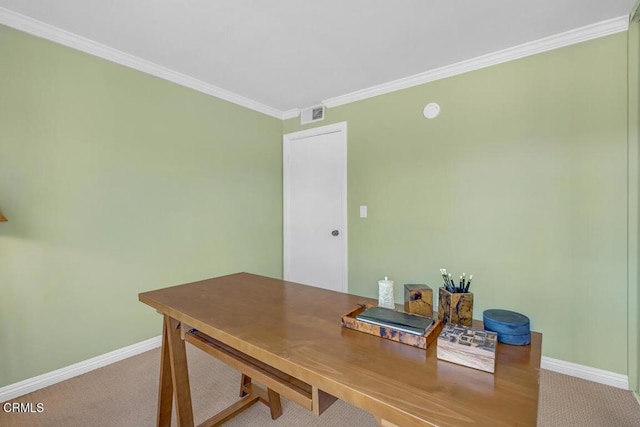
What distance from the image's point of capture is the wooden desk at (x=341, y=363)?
2.11 feet

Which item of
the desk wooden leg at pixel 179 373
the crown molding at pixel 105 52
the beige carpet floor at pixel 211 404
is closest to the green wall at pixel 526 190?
the beige carpet floor at pixel 211 404

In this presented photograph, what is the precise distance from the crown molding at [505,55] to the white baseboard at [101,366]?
2161 millimetres

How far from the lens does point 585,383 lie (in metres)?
1.94

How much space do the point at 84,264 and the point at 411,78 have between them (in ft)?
9.80

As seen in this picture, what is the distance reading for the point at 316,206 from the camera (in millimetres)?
3344

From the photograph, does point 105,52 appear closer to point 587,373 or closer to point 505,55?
point 505,55

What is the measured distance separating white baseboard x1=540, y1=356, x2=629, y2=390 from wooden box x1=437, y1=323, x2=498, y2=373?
152 centimetres

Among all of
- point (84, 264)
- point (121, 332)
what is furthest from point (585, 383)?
point (84, 264)

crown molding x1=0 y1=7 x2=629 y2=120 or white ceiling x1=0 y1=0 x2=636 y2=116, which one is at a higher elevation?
white ceiling x1=0 y1=0 x2=636 y2=116

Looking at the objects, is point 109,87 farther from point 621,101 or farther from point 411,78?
point 621,101

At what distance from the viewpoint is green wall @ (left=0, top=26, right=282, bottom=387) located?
1813 millimetres

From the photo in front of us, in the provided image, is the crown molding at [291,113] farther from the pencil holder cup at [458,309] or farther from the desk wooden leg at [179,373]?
the pencil holder cup at [458,309]

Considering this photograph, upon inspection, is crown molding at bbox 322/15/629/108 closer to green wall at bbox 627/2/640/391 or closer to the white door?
green wall at bbox 627/2/640/391

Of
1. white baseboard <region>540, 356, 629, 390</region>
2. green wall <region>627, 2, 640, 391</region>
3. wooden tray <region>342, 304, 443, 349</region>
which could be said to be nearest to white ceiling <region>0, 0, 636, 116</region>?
green wall <region>627, 2, 640, 391</region>
